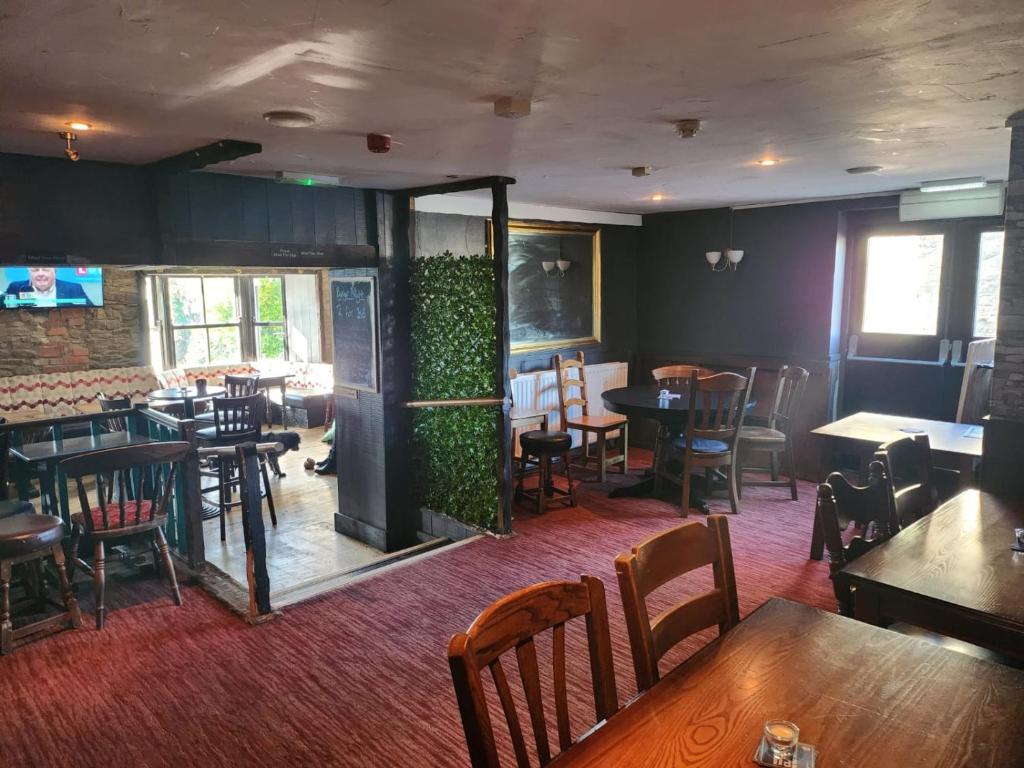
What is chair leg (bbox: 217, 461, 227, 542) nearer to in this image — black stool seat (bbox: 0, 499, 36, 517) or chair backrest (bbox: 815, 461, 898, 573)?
black stool seat (bbox: 0, 499, 36, 517)

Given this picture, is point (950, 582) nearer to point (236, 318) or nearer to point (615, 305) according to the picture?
point (615, 305)

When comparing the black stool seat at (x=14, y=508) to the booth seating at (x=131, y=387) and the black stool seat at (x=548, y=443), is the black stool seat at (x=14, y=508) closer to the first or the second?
the black stool seat at (x=548, y=443)

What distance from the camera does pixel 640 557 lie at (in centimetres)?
170

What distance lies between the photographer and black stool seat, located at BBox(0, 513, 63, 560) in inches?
123

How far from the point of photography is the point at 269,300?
32.0ft

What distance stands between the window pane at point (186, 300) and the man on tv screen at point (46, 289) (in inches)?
52.9

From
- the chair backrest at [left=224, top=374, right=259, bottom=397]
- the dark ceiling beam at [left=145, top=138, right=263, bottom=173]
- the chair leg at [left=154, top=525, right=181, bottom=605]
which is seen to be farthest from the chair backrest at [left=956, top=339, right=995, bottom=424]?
the chair backrest at [left=224, top=374, right=259, bottom=397]

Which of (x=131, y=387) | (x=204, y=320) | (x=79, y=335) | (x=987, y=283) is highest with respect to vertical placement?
(x=987, y=283)

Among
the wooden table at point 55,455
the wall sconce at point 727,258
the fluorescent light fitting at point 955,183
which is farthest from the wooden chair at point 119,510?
the fluorescent light fitting at point 955,183

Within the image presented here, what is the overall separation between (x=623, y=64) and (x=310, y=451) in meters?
6.78

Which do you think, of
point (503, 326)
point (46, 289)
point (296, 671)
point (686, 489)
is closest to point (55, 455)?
point (296, 671)

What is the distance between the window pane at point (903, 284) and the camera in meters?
5.72

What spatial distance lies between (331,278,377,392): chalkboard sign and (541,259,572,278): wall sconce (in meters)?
2.15

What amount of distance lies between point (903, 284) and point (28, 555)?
6.32 m
